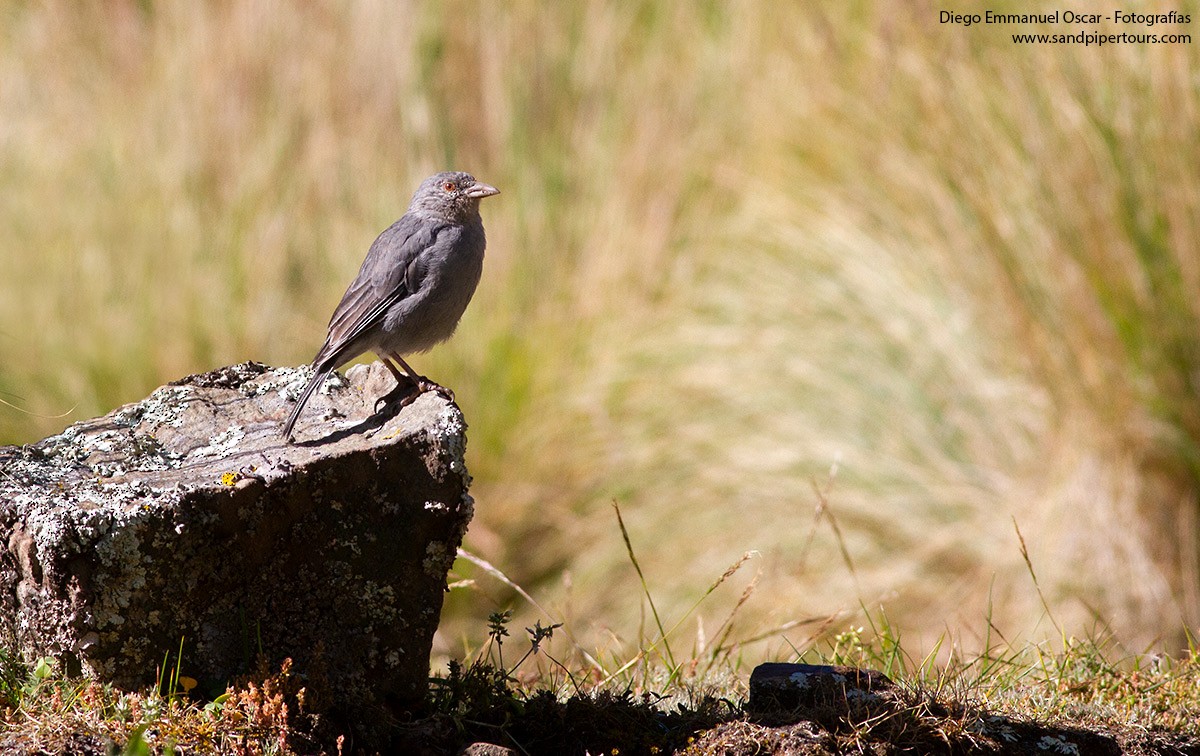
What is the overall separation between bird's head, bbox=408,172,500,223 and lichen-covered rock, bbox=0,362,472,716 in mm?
1746

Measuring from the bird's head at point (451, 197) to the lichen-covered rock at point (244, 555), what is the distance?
68.7 inches

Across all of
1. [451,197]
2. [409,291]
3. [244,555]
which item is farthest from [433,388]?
[451,197]

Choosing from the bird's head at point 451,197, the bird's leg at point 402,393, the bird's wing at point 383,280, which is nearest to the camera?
the bird's leg at point 402,393

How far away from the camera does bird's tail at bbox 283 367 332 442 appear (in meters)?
3.13

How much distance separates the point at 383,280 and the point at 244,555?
1.72m

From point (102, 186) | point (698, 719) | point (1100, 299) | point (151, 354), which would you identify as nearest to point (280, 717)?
point (698, 719)

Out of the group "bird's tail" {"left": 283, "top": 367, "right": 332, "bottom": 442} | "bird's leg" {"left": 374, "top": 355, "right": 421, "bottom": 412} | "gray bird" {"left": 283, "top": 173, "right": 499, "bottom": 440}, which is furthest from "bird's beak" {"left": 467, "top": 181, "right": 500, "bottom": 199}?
"bird's leg" {"left": 374, "top": 355, "right": 421, "bottom": 412}

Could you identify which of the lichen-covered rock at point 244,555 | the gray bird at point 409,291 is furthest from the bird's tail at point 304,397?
the gray bird at point 409,291

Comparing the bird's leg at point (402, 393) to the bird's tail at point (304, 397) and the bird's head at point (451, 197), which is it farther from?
the bird's head at point (451, 197)

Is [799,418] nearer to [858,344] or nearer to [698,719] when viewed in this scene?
[858,344]

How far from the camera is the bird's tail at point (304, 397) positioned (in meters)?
3.13

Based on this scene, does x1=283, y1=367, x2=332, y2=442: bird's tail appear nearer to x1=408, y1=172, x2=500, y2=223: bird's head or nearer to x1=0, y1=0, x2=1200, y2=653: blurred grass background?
x1=408, y1=172, x2=500, y2=223: bird's head

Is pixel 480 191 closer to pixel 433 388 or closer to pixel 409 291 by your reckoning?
pixel 409 291

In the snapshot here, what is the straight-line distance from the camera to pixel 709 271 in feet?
24.4
